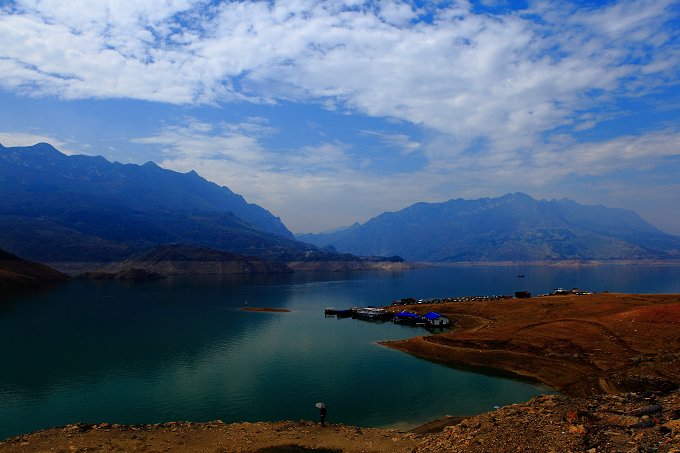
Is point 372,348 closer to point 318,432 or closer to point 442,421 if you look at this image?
point 442,421

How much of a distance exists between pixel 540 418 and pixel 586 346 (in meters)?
28.6

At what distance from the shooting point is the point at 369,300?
415 feet

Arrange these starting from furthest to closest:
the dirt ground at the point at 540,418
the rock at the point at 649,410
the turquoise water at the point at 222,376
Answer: the turquoise water at the point at 222,376
the rock at the point at 649,410
the dirt ground at the point at 540,418

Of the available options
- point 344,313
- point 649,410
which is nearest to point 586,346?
point 649,410

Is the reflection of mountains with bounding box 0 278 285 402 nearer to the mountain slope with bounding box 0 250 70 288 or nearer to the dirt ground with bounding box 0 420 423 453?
the dirt ground with bounding box 0 420 423 453

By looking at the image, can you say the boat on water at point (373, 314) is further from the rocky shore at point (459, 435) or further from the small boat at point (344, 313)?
the rocky shore at point (459, 435)

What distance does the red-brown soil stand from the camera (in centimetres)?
3588

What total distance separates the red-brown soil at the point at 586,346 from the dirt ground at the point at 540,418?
116 millimetres

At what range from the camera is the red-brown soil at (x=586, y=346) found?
118 feet

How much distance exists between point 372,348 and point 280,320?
3449 cm

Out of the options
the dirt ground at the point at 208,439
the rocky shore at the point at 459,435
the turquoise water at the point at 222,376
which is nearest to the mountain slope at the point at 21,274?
the turquoise water at the point at 222,376

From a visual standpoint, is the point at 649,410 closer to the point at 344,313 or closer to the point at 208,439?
the point at 208,439

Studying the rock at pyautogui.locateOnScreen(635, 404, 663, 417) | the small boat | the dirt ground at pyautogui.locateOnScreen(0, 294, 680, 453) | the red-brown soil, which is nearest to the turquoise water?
the red-brown soil

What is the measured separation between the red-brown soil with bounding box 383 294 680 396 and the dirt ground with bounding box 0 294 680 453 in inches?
4.6
